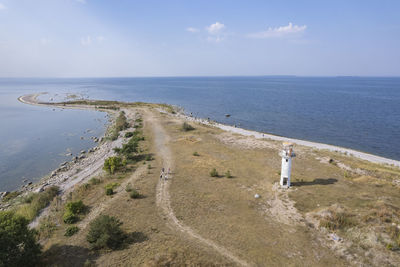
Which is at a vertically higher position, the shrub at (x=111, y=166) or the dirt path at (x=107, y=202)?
the shrub at (x=111, y=166)

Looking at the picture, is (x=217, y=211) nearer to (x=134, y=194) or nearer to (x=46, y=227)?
(x=134, y=194)

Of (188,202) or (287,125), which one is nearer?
(188,202)

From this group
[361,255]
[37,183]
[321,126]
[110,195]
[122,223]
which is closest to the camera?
[361,255]

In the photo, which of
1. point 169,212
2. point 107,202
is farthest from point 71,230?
point 169,212

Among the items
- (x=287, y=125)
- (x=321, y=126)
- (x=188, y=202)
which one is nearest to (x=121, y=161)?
(x=188, y=202)

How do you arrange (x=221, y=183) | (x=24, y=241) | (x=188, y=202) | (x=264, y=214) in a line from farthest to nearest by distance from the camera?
1. (x=221, y=183)
2. (x=188, y=202)
3. (x=264, y=214)
4. (x=24, y=241)

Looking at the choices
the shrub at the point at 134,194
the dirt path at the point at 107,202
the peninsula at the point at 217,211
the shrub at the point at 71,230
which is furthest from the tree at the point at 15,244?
the shrub at the point at 134,194

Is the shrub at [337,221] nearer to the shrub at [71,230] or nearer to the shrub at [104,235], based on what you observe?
the shrub at [104,235]

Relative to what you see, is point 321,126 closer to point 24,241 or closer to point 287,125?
point 287,125
